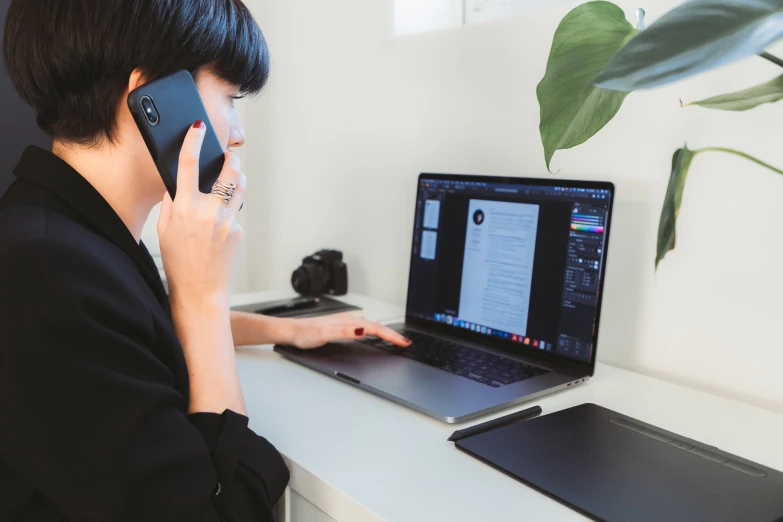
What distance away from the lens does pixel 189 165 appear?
2.54 ft

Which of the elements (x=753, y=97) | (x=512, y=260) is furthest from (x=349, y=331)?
(x=753, y=97)

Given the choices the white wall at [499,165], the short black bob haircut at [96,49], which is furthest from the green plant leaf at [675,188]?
the short black bob haircut at [96,49]

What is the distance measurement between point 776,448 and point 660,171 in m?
0.42

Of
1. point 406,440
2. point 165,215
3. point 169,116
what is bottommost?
point 406,440

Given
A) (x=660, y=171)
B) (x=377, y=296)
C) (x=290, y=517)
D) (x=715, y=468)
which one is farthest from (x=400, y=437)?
(x=377, y=296)

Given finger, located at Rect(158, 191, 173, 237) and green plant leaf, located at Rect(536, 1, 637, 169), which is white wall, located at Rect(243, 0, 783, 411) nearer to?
green plant leaf, located at Rect(536, 1, 637, 169)

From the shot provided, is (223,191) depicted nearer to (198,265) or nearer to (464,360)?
(198,265)

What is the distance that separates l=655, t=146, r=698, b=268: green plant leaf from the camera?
0.69 metres

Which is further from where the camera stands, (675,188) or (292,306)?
(292,306)

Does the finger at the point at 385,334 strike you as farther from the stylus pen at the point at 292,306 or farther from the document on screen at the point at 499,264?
the stylus pen at the point at 292,306

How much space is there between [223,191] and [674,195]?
526 mm

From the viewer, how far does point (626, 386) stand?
3.03 feet

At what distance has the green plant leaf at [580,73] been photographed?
2.11ft

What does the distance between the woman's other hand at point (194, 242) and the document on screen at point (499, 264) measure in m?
0.43
